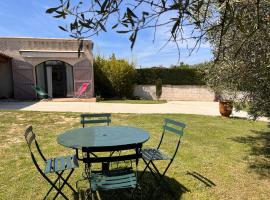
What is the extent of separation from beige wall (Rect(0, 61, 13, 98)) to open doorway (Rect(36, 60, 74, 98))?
1.76 m

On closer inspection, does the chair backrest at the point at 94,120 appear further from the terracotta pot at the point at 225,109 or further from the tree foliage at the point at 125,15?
the terracotta pot at the point at 225,109

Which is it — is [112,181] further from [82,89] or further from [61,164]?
[82,89]

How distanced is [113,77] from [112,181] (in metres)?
17.0

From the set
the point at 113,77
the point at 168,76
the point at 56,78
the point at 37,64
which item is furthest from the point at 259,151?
the point at 56,78

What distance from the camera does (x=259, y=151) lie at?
280 inches

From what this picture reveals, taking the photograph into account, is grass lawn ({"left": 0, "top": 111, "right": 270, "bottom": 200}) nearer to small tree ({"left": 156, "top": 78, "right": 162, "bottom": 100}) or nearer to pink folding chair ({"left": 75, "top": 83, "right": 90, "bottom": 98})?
pink folding chair ({"left": 75, "top": 83, "right": 90, "bottom": 98})

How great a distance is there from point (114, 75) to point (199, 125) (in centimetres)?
1081

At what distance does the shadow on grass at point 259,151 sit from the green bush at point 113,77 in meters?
12.3

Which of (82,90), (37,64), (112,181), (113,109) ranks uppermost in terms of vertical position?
(37,64)

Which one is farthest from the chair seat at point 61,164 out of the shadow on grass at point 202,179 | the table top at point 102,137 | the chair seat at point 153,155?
the shadow on grass at point 202,179

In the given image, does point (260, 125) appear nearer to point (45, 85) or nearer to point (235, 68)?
point (235, 68)

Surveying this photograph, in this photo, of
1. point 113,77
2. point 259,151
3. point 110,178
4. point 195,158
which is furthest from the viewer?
point 113,77

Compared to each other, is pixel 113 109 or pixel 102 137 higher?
pixel 102 137

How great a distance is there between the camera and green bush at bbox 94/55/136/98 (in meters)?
20.3
